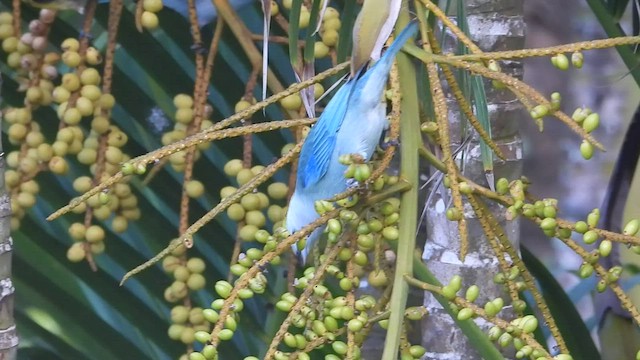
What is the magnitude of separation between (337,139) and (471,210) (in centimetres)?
21

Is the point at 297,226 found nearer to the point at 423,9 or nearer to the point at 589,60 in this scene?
the point at 423,9

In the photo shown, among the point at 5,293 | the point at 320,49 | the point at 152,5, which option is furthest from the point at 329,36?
the point at 5,293

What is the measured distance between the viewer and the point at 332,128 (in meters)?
Answer: 1.11

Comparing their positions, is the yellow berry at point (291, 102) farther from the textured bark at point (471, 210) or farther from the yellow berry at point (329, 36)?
the textured bark at point (471, 210)

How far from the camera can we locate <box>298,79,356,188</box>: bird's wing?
105 centimetres

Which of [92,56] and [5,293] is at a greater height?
[92,56]

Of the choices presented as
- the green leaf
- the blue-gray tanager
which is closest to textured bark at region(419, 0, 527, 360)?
the blue-gray tanager

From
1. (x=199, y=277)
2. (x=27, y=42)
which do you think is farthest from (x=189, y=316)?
(x=27, y=42)

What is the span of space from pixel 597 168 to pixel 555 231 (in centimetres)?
251

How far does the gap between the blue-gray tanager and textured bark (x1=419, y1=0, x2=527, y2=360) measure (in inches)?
5.7

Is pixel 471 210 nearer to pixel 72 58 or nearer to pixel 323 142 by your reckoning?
pixel 323 142

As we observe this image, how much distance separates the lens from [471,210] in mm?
1171

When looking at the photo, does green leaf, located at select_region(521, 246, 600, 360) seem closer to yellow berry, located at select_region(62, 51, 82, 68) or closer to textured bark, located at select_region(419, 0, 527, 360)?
textured bark, located at select_region(419, 0, 527, 360)

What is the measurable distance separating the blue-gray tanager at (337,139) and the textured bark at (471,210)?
145 mm
